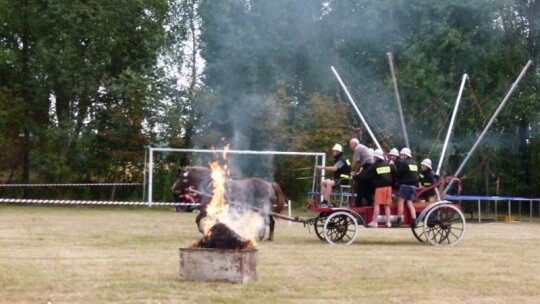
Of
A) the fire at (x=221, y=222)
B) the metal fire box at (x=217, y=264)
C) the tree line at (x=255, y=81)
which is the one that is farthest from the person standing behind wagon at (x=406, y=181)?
the tree line at (x=255, y=81)

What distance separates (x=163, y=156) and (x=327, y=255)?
69.4ft

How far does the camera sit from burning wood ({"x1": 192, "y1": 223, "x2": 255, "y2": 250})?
10.7 meters

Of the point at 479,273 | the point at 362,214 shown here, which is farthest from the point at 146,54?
the point at 479,273

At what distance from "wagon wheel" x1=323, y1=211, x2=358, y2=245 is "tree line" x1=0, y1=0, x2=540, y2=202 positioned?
31.9ft

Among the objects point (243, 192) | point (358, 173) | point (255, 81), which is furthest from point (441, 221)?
point (255, 81)

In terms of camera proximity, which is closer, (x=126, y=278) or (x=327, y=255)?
(x=126, y=278)

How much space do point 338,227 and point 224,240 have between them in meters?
6.46

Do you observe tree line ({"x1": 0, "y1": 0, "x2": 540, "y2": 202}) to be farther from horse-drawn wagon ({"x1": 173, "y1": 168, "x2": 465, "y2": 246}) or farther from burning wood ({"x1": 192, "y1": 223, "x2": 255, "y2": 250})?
burning wood ({"x1": 192, "y1": 223, "x2": 255, "y2": 250})

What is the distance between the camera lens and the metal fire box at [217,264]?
415 inches

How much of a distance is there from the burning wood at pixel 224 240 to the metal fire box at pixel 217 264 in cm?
16

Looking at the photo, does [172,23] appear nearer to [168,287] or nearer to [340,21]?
[340,21]

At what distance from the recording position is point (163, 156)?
34.9 metres

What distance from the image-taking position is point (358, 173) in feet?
56.4

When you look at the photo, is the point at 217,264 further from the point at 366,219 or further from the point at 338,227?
the point at 366,219
